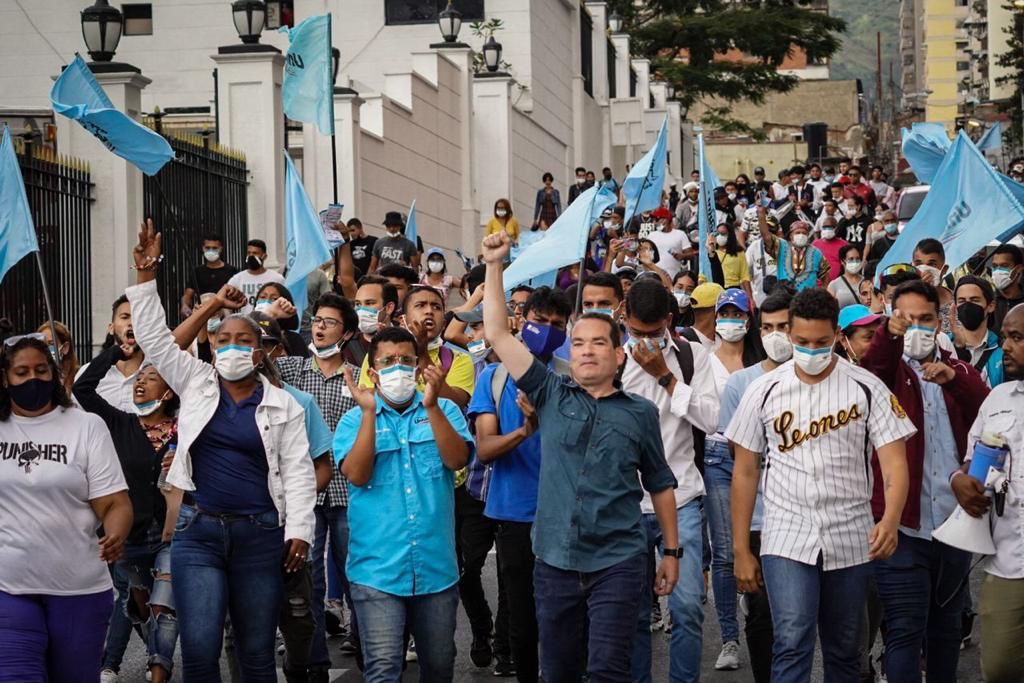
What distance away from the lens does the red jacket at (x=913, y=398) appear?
7941 mm

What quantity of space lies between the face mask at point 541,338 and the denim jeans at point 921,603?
182 cm

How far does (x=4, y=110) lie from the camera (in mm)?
23797

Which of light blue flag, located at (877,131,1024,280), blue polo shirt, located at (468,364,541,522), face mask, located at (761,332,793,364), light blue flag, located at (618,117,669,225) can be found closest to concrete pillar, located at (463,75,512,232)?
light blue flag, located at (618,117,669,225)

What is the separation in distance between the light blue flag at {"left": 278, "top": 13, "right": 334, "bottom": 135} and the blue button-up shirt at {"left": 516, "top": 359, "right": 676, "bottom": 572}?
39.4 feet

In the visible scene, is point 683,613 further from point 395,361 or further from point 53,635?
point 53,635

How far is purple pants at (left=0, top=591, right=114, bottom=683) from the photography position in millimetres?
7102

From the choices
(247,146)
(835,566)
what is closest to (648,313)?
(835,566)

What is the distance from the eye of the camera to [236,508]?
25.4 ft

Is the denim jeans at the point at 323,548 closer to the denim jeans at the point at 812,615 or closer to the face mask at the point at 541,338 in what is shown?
the face mask at the point at 541,338

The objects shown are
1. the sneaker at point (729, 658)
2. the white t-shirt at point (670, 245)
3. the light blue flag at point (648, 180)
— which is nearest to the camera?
the sneaker at point (729, 658)

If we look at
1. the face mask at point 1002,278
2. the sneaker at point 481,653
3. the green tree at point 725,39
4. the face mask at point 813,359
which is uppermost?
the green tree at point 725,39

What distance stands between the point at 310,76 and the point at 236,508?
12.1 meters

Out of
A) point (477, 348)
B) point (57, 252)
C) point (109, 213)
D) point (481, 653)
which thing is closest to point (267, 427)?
point (481, 653)

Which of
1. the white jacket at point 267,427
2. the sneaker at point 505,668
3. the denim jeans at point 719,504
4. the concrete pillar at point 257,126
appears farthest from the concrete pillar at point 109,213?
the white jacket at point 267,427
